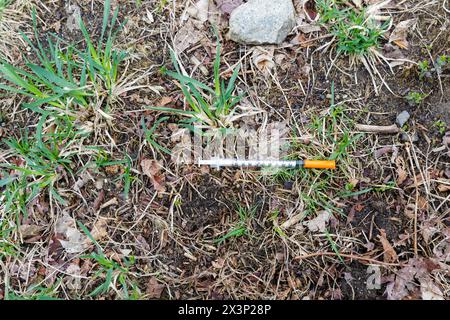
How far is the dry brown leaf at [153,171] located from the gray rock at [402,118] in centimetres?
151

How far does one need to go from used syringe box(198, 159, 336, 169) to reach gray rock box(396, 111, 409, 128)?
49 centimetres

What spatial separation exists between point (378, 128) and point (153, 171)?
1.43 meters

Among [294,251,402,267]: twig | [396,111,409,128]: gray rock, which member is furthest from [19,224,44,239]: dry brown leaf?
[396,111,409,128]: gray rock

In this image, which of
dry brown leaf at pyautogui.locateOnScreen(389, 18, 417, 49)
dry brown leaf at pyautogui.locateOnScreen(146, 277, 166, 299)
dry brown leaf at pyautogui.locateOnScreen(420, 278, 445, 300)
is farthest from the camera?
dry brown leaf at pyautogui.locateOnScreen(389, 18, 417, 49)

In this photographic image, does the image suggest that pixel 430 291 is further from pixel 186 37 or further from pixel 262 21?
pixel 186 37

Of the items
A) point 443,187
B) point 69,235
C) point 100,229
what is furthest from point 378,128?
point 69,235

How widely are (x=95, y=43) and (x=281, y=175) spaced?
1.51 m

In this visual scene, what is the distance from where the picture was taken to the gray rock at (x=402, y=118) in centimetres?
254

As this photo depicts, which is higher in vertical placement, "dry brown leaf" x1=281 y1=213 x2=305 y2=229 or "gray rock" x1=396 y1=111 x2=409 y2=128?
"gray rock" x1=396 y1=111 x2=409 y2=128

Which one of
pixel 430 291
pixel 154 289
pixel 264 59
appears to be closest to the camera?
pixel 430 291

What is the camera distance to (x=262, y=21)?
2.59 metres

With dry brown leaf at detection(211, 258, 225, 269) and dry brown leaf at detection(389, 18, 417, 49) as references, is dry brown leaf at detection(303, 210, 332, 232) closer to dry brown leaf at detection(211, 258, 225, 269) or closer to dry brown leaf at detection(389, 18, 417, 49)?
dry brown leaf at detection(211, 258, 225, 269)

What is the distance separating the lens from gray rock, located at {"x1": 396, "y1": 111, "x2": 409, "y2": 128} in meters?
2.54
